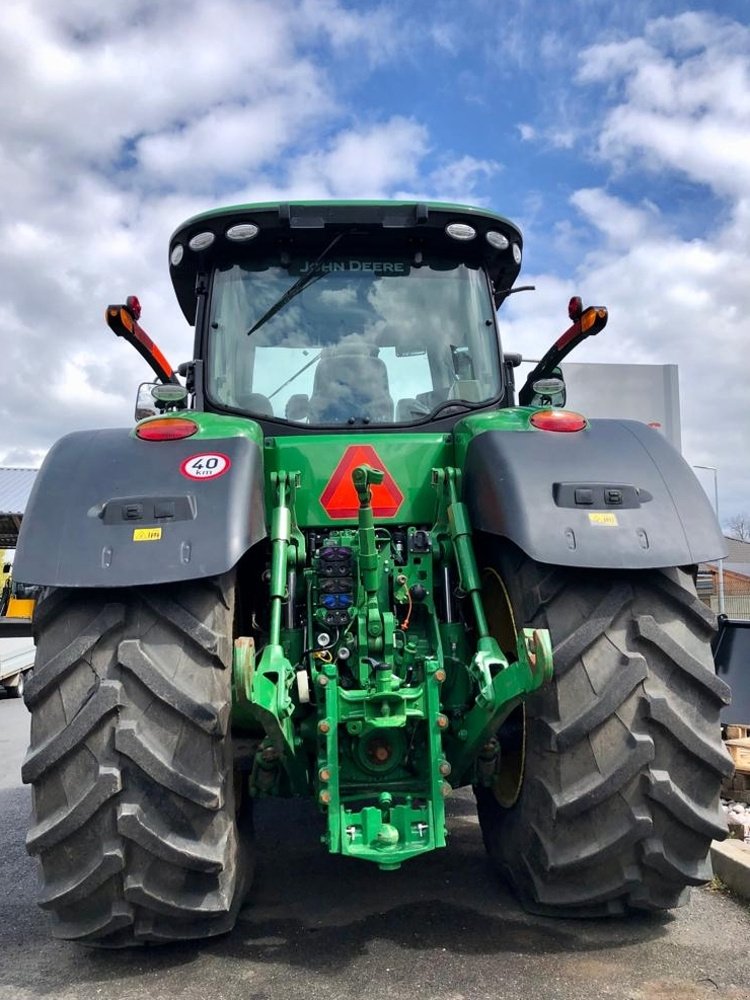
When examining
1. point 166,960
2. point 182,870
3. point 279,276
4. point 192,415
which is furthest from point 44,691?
point 279,276

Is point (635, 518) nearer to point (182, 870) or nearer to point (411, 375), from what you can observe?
point (411, 375)

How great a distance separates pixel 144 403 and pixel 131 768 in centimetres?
197

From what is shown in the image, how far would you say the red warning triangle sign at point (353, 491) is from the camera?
136 inches

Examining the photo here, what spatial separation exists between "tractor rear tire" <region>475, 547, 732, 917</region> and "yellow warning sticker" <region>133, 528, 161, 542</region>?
1.26m

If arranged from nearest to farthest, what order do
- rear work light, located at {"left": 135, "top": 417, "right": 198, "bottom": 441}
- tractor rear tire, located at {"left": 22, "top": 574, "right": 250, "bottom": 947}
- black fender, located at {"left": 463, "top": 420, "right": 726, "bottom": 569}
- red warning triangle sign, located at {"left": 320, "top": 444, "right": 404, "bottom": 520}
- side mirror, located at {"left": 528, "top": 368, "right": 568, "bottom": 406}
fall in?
tractor rear tire, located at {"left": 22, "top": 574, "right": 250, "bottom": 947} < black fender, located at {"left": 463, "top": 420, "right": 726, "bottom": 569} < rear work light, located at {"left": 135, "top": 417, "right": 198, "bottom": 441} < red warning triangle sign, located at {"left": 320, "top": 444, "right": 404, "bottom": 520} < side mirror, located at {"left": 528, "top": 368, "right": 568, "bottom": 406}

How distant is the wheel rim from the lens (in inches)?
126

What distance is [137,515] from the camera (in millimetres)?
2840

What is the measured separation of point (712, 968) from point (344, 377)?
2.69 m

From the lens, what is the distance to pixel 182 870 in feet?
8.71

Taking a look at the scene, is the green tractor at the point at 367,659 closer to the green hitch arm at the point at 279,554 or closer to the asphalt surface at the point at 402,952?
the green hitch arm at the point at 279,554

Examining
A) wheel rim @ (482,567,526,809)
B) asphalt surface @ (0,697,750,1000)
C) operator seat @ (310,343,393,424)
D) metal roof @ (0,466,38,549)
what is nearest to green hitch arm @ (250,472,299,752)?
operator seat @ (310,343,393,424)

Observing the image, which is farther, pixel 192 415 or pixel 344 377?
pixel 344 377

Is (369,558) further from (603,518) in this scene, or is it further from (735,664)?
(735,664)

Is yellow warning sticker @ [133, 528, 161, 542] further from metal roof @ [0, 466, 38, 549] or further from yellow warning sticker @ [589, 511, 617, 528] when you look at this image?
metal roof @ [0, 466, 38, 549]
